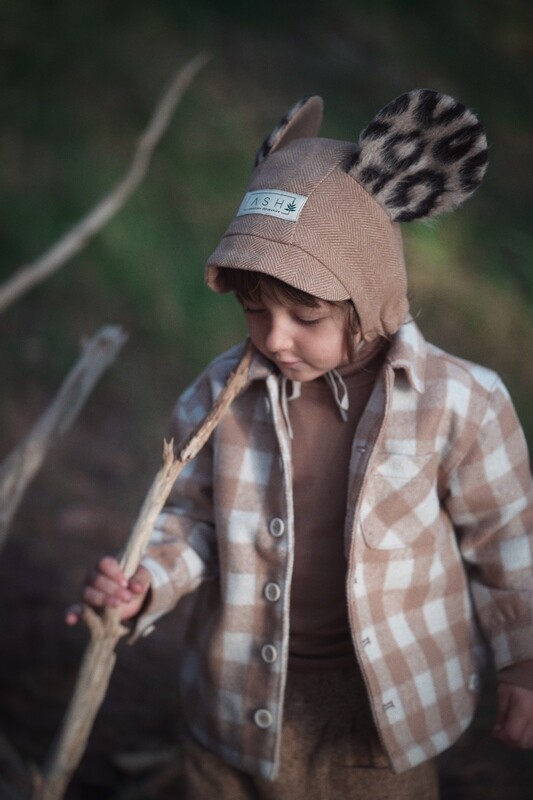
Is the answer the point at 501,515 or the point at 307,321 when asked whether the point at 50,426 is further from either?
the point at 501,515

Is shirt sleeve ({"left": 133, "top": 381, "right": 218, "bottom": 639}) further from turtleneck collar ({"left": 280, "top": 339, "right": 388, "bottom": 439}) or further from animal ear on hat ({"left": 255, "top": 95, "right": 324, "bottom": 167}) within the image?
animal ear on hat ({"left": 255, "top": 95, "right": 324, "bottom": 167})

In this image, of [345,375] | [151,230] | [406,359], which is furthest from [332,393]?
[151,230]

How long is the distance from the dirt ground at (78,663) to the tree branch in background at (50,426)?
53 centimetres

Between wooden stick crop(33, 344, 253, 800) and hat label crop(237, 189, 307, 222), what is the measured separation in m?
0.23

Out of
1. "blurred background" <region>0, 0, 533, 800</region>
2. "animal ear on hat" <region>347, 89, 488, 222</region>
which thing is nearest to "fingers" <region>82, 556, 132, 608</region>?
"animal ear on hat" <region>347, 89, 488, 222</region>

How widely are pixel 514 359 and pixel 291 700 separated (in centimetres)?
131

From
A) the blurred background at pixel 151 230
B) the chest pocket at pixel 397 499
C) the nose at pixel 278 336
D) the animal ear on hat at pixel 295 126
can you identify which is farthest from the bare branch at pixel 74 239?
the chest pocket at pixel 397 499

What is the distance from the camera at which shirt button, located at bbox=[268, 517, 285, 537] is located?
4.21 ft

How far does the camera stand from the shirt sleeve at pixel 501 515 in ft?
4.20

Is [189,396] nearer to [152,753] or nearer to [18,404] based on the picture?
[152,753]

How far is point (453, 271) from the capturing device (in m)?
2.46

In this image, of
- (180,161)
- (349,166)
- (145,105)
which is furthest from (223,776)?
(145,105)

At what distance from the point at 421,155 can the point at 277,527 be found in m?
0.56

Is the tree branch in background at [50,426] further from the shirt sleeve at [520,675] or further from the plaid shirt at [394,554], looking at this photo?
the shirt sleeve at [520,675]
